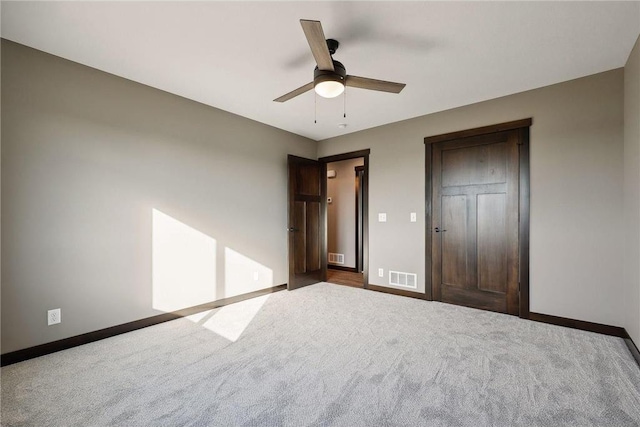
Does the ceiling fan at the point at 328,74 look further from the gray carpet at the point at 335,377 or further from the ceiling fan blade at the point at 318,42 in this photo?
the gray carpet at the point at 335,377

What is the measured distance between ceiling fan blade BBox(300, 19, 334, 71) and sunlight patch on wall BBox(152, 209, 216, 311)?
2.40 m

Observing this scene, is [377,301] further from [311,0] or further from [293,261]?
[311,0]

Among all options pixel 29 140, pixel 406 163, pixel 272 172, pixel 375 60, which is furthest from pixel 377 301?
pixel 29 140

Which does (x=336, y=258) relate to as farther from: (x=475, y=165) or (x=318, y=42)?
(x=318, y=42)

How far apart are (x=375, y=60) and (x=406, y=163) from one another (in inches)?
75.2

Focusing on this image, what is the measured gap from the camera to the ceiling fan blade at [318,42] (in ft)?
5.41

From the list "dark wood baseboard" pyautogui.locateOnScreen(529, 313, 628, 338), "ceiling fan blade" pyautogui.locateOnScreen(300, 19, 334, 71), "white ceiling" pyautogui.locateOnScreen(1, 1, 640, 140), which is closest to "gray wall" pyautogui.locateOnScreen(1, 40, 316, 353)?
"white ceiling" pyautogui.locateOnScreen(1, 1, 640, 140)

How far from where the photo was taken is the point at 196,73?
2877 millimetres

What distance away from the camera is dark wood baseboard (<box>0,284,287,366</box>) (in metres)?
2.32

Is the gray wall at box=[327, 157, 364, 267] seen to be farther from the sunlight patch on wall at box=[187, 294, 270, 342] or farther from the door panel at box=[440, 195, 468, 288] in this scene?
the sunlight patch on wall at box=[187, 294, 270, 342]

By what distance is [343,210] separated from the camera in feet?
21.6

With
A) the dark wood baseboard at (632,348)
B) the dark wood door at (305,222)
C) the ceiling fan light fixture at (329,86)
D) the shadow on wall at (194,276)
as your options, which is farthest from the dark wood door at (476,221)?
the shadow on wall at (194,276)

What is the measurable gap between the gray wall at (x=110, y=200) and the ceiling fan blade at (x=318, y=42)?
2.16 metres

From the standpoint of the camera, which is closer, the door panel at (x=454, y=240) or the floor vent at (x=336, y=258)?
the door panel at (x=454, y=240)
